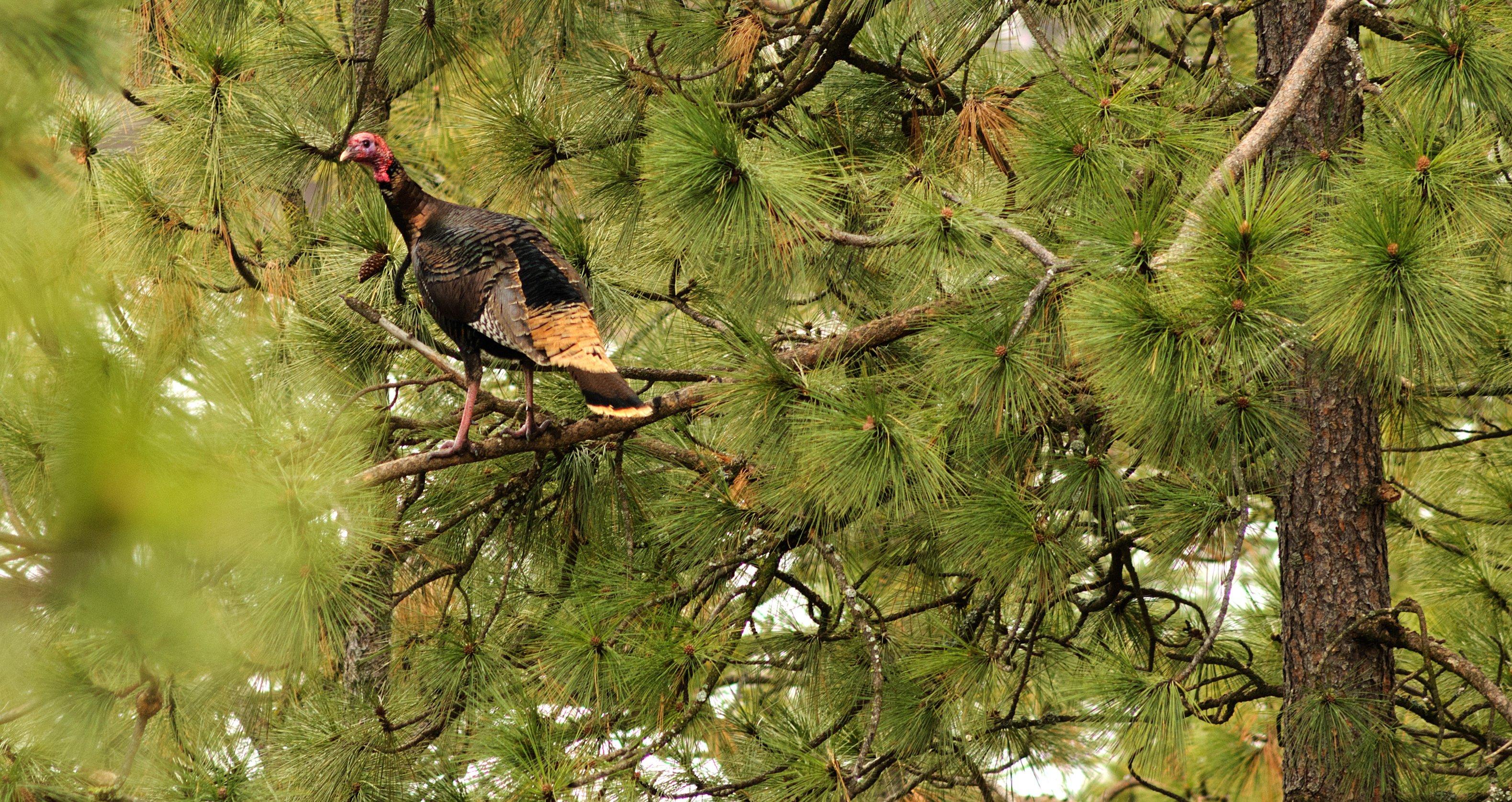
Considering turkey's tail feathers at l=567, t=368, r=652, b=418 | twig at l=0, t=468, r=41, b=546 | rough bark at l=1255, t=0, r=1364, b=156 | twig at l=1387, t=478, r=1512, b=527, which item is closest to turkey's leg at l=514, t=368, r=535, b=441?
turkey's tail feathers at l=567, t=368, r=652, b=418

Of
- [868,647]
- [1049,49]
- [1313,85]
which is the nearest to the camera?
[1049,49]

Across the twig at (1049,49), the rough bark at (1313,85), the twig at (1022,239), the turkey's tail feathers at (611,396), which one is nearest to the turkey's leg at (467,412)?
the turkey's tail feathers at (611,396)

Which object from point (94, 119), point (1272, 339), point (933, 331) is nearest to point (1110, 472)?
point (933, 331)

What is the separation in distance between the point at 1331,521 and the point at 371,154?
7.91 feet

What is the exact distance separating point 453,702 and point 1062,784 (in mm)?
2542

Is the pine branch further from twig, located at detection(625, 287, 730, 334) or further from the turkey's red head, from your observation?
the turkey's red head

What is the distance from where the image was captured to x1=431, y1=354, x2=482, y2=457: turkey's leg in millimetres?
2646

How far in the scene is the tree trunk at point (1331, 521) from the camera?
277 cm

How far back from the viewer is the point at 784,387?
2.27 m

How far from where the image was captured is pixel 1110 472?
95.3 inches

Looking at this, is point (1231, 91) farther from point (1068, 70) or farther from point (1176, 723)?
point (1176, 723)

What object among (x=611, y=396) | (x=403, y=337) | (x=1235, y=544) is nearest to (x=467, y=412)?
(x=403, y=337)

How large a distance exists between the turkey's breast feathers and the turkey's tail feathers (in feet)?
0.11

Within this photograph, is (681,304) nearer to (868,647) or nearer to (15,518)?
(868,647)
